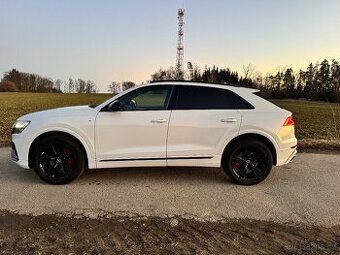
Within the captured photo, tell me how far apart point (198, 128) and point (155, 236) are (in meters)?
2.26

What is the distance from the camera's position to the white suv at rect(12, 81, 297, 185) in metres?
5.81

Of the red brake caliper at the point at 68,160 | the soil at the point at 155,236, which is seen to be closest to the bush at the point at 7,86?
the red brake caliper at the point at 68,160

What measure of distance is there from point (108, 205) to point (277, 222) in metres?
2.21

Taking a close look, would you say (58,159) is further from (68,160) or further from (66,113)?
(66,113)

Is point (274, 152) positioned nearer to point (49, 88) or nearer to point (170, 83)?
point (170, 83)

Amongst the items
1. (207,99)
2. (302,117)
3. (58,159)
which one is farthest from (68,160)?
(302,117)

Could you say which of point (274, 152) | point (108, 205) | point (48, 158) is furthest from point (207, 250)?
point (48, 158)

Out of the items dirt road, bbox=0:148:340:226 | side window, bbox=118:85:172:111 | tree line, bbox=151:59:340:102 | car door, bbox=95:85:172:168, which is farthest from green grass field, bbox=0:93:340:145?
tree line, bbox=151:59:340:102

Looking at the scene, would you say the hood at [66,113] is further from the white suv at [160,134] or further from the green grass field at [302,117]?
the green grass field at [302,117]

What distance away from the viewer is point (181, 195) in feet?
17.9

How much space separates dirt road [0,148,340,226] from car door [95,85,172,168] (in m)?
0.43

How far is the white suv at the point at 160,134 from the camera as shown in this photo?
581cm

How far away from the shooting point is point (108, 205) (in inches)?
197

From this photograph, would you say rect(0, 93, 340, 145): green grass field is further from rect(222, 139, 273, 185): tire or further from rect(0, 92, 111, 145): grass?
rect(222, 139, 273, 185): tire
